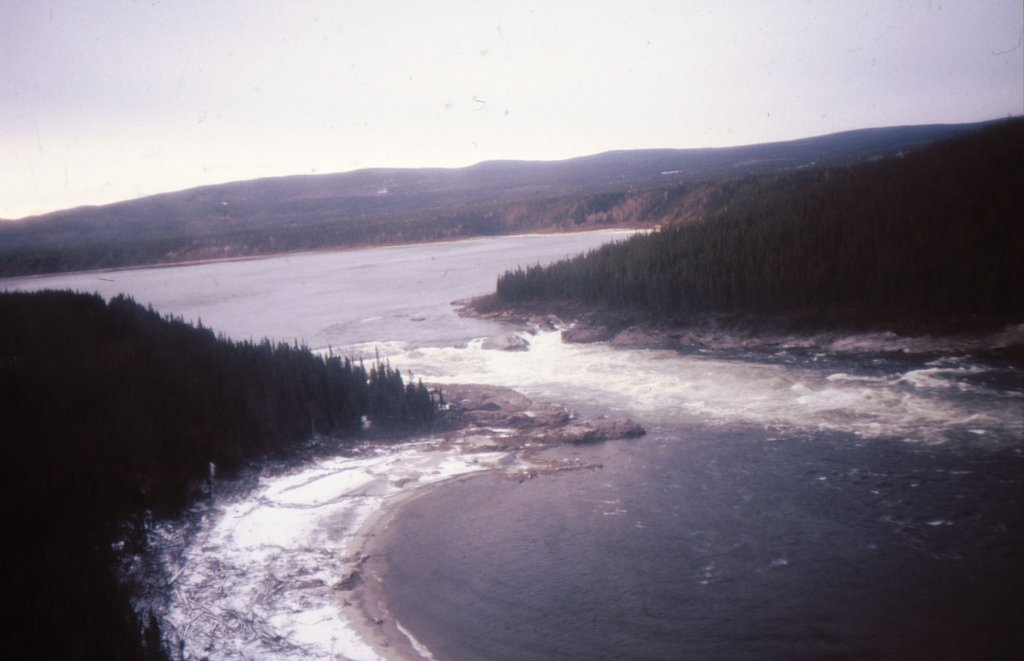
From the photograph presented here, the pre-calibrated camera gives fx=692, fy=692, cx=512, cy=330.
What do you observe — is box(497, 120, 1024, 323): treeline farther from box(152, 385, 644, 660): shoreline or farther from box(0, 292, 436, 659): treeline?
box(0, 292, 436, 659): treeline

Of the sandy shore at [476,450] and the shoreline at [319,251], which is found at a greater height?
the shoreline at [319,251]

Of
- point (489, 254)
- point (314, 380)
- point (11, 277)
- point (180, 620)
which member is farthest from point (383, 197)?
point (180, 620)

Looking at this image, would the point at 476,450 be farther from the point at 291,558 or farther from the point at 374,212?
the point at 374,212

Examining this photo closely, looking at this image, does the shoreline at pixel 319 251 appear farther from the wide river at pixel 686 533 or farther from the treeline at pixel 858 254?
the wide river at pixel 686 533

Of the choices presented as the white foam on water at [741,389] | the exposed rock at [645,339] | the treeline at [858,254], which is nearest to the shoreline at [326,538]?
the white foam on water at [741,389]

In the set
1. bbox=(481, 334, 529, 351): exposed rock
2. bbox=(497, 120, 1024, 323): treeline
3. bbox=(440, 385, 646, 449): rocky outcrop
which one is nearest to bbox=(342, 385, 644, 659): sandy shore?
bbox=(440, 385, 646, 449): rocky outcrop
